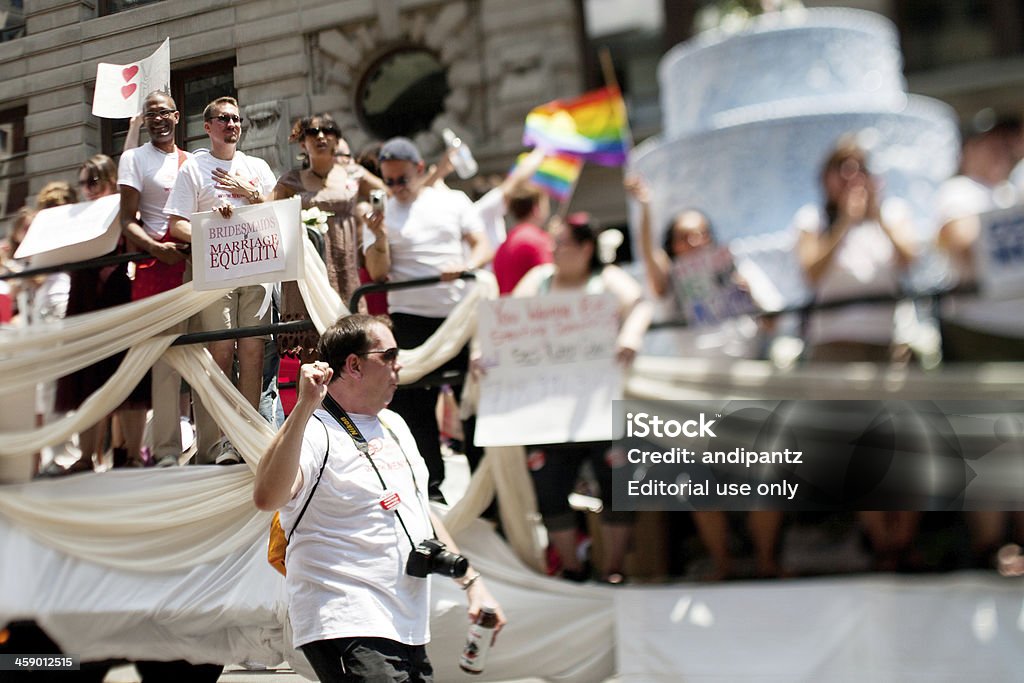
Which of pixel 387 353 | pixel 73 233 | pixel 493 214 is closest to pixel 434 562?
pixel 387 353

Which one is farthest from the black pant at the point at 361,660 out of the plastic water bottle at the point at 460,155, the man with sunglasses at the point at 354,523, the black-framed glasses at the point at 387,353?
the plastic water bottle at the point at 460,155

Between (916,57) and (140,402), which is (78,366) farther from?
(916,57)

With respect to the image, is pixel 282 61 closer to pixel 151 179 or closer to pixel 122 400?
pixel 151 179

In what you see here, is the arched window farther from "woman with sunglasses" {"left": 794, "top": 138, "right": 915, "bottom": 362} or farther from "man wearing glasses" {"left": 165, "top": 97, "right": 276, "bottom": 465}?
"woman with sunglasses" {"left": 794, "top": 138, "right": 915, "bottom": 362}

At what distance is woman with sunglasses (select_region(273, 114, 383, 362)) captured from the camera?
400 centimetres

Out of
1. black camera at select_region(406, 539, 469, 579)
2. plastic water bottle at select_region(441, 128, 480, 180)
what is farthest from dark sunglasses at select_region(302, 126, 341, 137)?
black camera at select_region(406, 539, 469, 579)

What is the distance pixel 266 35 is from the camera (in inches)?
161

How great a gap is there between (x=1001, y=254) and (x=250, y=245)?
238cm

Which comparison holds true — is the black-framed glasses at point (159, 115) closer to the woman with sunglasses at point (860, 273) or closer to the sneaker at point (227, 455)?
the sneaker at point (227, 455)

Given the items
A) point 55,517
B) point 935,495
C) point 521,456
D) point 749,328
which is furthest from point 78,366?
point 935,495

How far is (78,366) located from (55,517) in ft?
1.94

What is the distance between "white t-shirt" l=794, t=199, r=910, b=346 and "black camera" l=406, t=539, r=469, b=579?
1087mm

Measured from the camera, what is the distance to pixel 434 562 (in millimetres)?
2979

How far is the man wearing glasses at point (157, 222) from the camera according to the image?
417 cm
